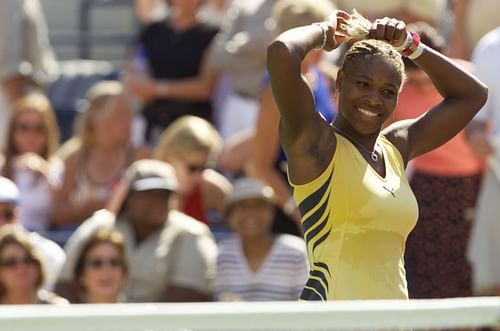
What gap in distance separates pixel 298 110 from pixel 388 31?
436mm

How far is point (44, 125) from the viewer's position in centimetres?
816

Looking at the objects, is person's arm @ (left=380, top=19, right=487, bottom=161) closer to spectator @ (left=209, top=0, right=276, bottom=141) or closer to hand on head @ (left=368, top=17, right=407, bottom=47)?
hand on head @ (left=368, top=17, right=407, bottom=47)

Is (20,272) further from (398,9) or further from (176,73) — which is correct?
(398,9)

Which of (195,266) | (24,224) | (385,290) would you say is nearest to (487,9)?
(195,266)

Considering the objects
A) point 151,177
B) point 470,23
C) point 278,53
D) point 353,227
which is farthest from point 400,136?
point 470,23

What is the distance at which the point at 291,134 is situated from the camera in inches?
158

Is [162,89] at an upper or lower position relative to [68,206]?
upper

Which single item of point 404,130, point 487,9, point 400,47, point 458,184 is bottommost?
point 458,184

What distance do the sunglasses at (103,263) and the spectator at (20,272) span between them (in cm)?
23

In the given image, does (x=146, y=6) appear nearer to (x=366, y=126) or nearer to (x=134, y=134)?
(x=134, y=134)

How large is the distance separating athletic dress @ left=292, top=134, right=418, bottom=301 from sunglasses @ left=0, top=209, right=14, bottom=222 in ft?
11.2

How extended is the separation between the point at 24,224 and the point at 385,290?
14.0ft

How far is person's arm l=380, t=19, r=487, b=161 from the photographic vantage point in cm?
449

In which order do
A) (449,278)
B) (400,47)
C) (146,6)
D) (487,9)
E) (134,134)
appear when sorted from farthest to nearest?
(146,6) < (134,134) < (487,9) < (449,278) < (400,47)
